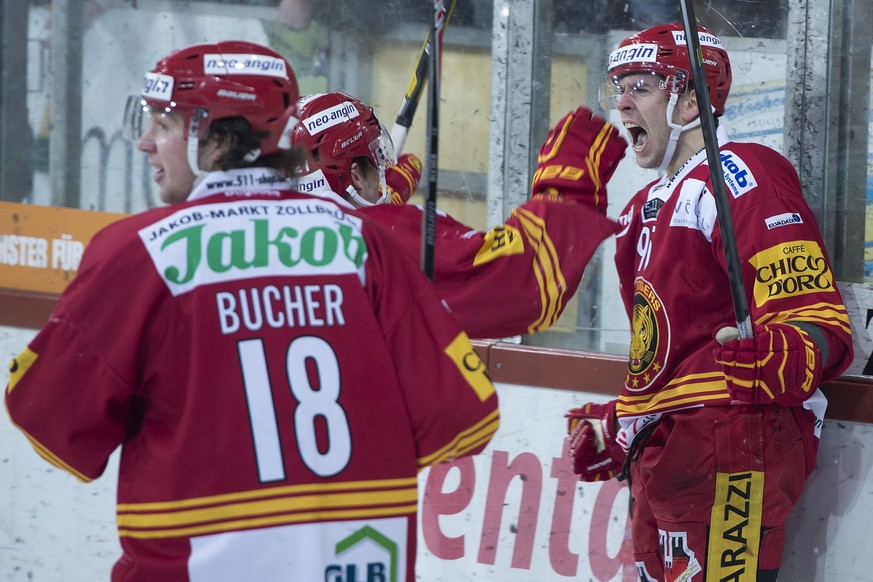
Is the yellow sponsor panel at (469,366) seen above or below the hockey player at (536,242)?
below

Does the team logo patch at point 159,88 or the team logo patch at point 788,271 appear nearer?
the team logo patch at point 159,88

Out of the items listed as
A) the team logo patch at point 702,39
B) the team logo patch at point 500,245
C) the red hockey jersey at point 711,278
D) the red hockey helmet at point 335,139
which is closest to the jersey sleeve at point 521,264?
the team logo patch at point 500,245

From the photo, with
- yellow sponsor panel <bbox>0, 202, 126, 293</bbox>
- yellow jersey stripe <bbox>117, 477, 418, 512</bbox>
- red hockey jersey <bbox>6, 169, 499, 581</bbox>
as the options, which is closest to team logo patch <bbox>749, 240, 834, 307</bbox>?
red hockey jersey <bbox>6, 169, 499, 581</bbox>

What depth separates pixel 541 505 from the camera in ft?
11.6

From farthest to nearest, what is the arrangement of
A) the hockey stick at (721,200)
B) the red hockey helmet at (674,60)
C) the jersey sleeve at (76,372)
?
1. the red hockey helmet at (674,60)
2. the hockey stick at (721,200)
3. the jersey sleeve at (76,372)

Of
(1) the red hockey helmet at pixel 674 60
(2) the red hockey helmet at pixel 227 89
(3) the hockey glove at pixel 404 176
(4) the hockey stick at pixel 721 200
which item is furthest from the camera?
(3) the hockey glove at pixel 404 176

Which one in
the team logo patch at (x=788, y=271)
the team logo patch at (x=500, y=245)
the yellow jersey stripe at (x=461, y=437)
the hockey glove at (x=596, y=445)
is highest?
the team logo patch at (x=500, y=245)

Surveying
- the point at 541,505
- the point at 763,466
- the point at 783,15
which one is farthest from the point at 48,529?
the point at 783,15

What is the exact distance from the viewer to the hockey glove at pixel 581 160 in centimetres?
247

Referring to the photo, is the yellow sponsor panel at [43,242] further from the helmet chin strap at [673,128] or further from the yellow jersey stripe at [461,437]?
the yellow jersey stripe at [461,437]

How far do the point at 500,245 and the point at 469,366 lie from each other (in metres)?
0.61

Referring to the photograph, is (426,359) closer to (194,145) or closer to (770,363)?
(194,145)

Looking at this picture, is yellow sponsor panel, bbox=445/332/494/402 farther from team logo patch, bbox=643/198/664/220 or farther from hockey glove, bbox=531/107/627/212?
team logo patch, bbox=643/198/664/220

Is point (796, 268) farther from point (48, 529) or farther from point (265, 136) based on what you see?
point (48, 529)
